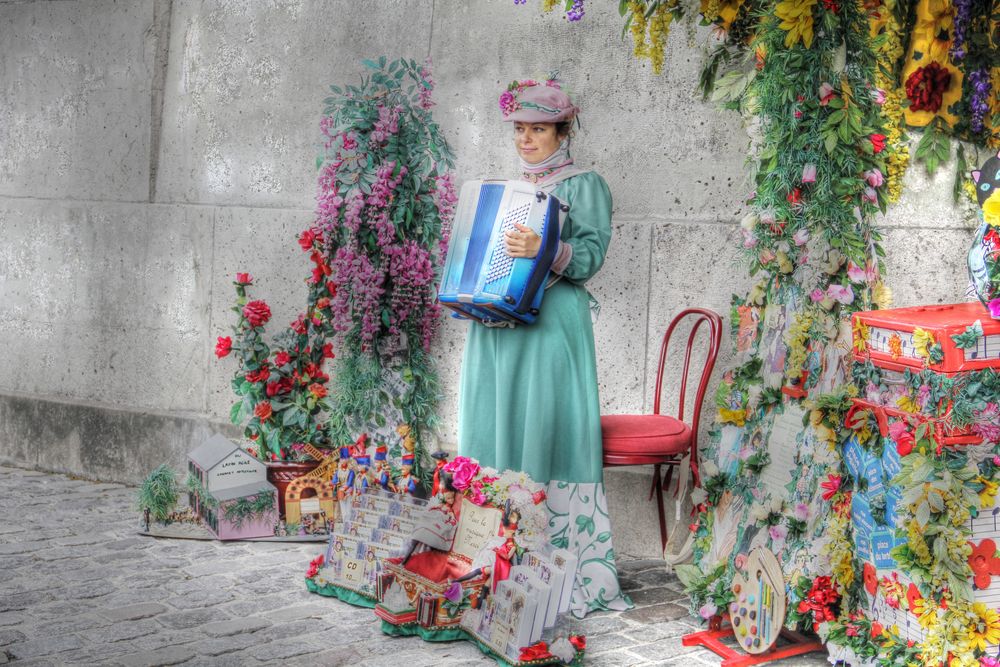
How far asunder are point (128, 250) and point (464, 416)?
3.60 meters

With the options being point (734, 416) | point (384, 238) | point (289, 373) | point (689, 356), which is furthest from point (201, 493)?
point (734, 416)

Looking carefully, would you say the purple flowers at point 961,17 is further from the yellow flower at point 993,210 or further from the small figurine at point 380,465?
the small figurine at point 380,465

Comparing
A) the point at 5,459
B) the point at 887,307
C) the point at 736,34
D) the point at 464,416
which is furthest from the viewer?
the point at 5,459

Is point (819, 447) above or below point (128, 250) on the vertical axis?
below

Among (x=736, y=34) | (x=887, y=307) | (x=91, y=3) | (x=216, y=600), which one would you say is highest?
(x=91, y=3)

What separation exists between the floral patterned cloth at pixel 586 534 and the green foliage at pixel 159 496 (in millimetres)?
2385

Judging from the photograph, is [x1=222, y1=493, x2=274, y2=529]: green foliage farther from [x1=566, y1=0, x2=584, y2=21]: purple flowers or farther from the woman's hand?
[x1=566, y1=0, x2=584, y2=21]: purple flowers

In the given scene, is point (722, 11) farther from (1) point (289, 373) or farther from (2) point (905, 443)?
(1) point (289, 373)

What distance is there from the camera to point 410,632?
15.0ft

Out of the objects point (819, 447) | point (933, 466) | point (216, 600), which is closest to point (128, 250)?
point (216, 600)

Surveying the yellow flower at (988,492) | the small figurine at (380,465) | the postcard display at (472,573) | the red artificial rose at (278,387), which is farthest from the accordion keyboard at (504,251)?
the red artificial rose at (278,387)

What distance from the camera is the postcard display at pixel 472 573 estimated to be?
414 centimetres

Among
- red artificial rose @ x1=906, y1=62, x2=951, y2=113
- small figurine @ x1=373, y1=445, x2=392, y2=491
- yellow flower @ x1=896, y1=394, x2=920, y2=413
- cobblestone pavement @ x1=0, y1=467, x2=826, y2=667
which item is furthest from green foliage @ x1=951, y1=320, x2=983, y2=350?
small figurine @ x1=373, y1=445, x2=392, y2=491

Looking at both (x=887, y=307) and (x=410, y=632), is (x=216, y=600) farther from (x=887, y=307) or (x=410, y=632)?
(x=887, y=307)
